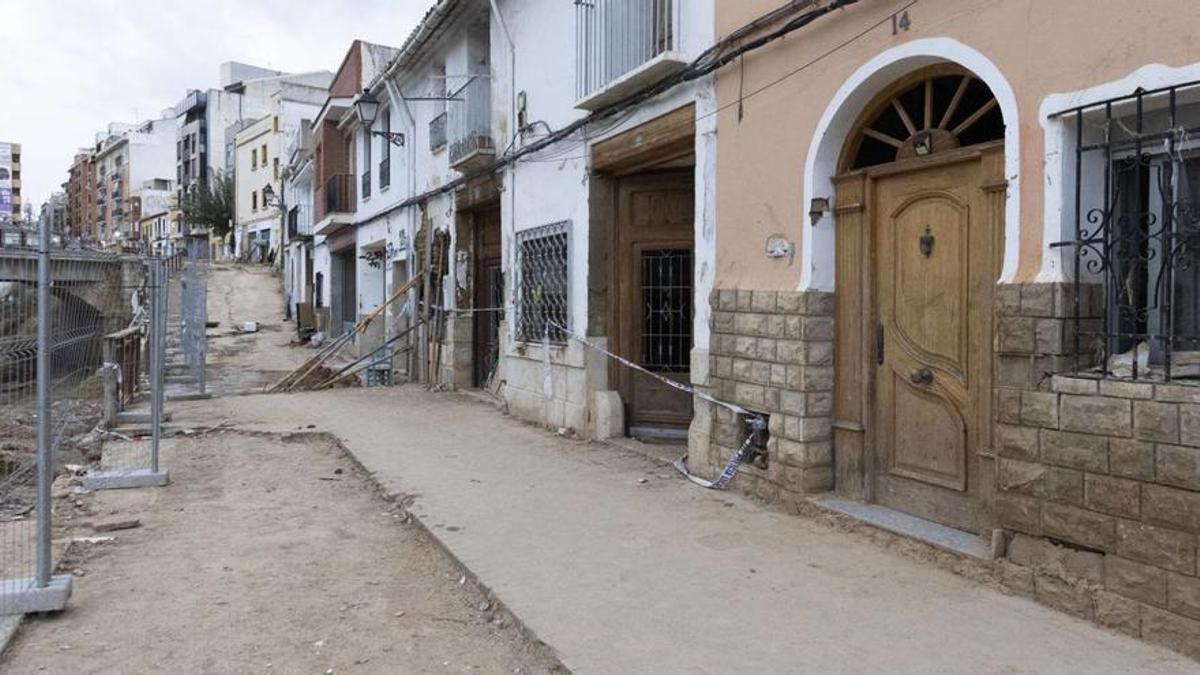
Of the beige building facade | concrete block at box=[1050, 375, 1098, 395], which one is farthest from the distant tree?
concrete block at box=[1050, 375, 1098, 395]

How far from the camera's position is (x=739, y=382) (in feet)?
21.4

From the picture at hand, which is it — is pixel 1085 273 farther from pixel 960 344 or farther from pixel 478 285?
pixel 478 285

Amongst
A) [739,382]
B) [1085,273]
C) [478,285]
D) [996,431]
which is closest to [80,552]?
[739,382]

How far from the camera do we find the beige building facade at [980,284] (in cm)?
371

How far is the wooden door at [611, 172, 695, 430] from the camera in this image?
8.72 m

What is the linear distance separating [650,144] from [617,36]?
1095 millimetres


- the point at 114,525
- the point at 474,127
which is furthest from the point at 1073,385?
the point at 474,127

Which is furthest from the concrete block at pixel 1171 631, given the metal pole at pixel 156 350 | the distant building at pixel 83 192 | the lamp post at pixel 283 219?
the distant building at pixel 83 192

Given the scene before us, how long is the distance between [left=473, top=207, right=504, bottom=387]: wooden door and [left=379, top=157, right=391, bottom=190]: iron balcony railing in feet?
16.4

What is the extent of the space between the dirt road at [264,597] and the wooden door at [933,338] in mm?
2547

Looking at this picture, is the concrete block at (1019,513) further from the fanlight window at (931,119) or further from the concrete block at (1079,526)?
the fanlight window at (931,119)

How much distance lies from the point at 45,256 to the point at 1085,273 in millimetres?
5027

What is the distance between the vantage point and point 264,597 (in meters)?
4.76

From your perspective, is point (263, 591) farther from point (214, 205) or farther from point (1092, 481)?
point (214, 205)
